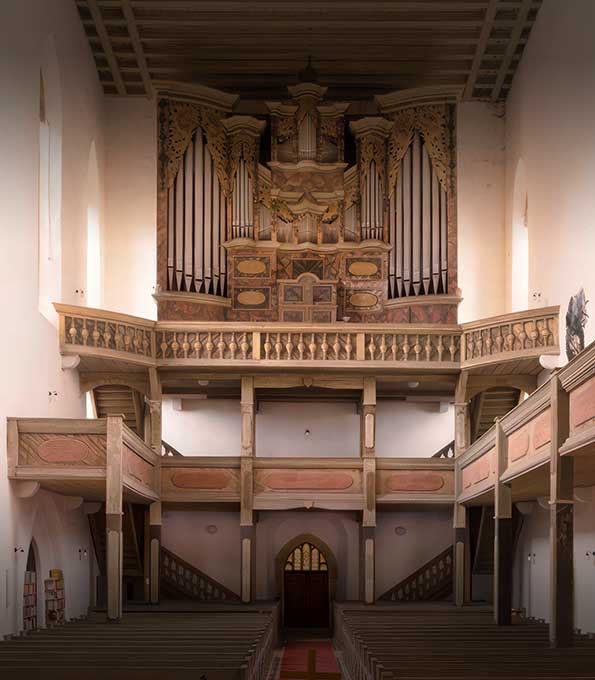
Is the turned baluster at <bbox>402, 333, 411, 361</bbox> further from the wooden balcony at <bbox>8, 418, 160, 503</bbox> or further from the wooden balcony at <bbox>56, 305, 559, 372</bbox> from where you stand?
the wooden balcony at <bbox>8, 418, 160, 503</bbox>

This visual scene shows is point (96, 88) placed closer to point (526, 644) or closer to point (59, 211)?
point (59, 211)

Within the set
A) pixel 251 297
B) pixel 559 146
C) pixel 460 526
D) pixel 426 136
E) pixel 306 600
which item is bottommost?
pixel 306 600

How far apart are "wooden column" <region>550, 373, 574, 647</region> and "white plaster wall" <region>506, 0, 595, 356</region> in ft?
17.4

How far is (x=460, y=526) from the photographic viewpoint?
26609 mm

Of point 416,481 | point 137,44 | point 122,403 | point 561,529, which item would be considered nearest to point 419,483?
point 416,481

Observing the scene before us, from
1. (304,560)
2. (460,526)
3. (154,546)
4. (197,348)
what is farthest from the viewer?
(304,560)

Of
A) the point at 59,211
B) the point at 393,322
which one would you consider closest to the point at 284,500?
the point at 393,322

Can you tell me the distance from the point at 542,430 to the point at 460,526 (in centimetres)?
1023

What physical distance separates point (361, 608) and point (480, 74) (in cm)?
1274

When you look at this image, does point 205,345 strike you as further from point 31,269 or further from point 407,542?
point 407,542

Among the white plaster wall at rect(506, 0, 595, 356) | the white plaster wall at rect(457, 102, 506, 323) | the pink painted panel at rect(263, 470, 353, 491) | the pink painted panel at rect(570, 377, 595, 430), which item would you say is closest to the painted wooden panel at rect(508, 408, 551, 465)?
the pink painted panel at rect(570, 377, 595, 430)

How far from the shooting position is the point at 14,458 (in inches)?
786

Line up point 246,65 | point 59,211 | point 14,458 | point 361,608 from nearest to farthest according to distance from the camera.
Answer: point 14,458 → point 59,211 → point 361,608 → point 246,65

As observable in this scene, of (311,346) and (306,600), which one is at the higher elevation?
(311,346)
